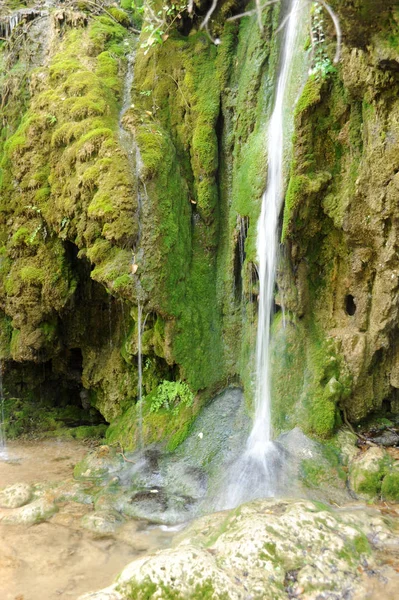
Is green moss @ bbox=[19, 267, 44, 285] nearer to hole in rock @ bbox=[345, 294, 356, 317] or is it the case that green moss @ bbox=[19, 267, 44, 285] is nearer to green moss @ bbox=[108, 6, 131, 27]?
hole in rock @ bbox=[345, 294, 356, 317]

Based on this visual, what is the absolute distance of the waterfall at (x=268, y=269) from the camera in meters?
6.62

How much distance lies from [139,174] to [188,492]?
4847 millimetres

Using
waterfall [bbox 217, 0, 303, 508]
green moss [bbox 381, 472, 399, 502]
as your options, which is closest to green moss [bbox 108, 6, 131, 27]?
waterfall [bbox 217, 0, 303, 508]

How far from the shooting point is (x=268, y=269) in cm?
711

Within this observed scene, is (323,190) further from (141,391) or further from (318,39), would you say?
(141,391)

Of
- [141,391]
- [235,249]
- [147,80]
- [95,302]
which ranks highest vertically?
[147,80]

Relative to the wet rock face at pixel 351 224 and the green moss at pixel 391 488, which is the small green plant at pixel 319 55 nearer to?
the wet rock face at pixel 351 224

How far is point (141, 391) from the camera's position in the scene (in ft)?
28.7

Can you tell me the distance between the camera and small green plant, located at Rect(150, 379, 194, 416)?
8.10m

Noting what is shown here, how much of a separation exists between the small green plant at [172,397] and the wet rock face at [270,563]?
11.1 ft

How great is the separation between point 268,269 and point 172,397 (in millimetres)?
2799

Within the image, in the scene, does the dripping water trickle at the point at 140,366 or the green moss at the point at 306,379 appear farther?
the dripping water trickle at the point at 140,366

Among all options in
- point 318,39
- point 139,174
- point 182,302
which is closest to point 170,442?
point 182,302

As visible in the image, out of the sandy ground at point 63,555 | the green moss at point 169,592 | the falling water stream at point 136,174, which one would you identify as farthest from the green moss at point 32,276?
the green moss at point 169,592
